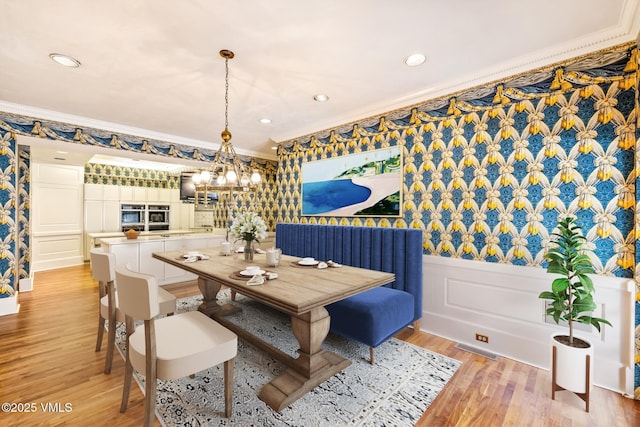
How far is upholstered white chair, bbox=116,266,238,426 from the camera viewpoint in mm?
1484

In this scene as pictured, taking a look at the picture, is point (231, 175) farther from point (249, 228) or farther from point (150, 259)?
point (150, 259)

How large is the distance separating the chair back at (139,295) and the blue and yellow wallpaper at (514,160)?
256cm

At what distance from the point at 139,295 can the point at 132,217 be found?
666 centimetres

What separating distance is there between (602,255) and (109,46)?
13.5 ft

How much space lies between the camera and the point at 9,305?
11.0ft

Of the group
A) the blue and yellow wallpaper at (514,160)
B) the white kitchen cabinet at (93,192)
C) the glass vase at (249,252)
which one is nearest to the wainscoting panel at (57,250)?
the white kitchen cabinet at (93,192)

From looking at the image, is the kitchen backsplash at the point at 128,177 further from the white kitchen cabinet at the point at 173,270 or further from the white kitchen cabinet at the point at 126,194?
the white kitchen cabinet at the point at 173,270

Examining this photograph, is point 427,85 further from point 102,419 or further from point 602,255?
point 102,419

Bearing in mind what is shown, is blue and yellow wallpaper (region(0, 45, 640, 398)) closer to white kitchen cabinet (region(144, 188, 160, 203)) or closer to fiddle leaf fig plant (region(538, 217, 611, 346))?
fiddle leaf fig plant (region(538, 217, 611, 346))

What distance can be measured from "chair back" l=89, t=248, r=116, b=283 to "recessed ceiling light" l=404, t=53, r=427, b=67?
9.55 ft

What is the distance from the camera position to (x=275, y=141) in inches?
184

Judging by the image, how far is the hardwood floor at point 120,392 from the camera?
171cm

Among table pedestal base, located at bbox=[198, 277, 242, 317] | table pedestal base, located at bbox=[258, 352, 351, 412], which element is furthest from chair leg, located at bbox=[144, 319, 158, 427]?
table pedestal base, located at bbox=[198, 277, 242, 317]

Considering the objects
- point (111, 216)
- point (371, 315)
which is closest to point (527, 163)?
point (371, 315)
